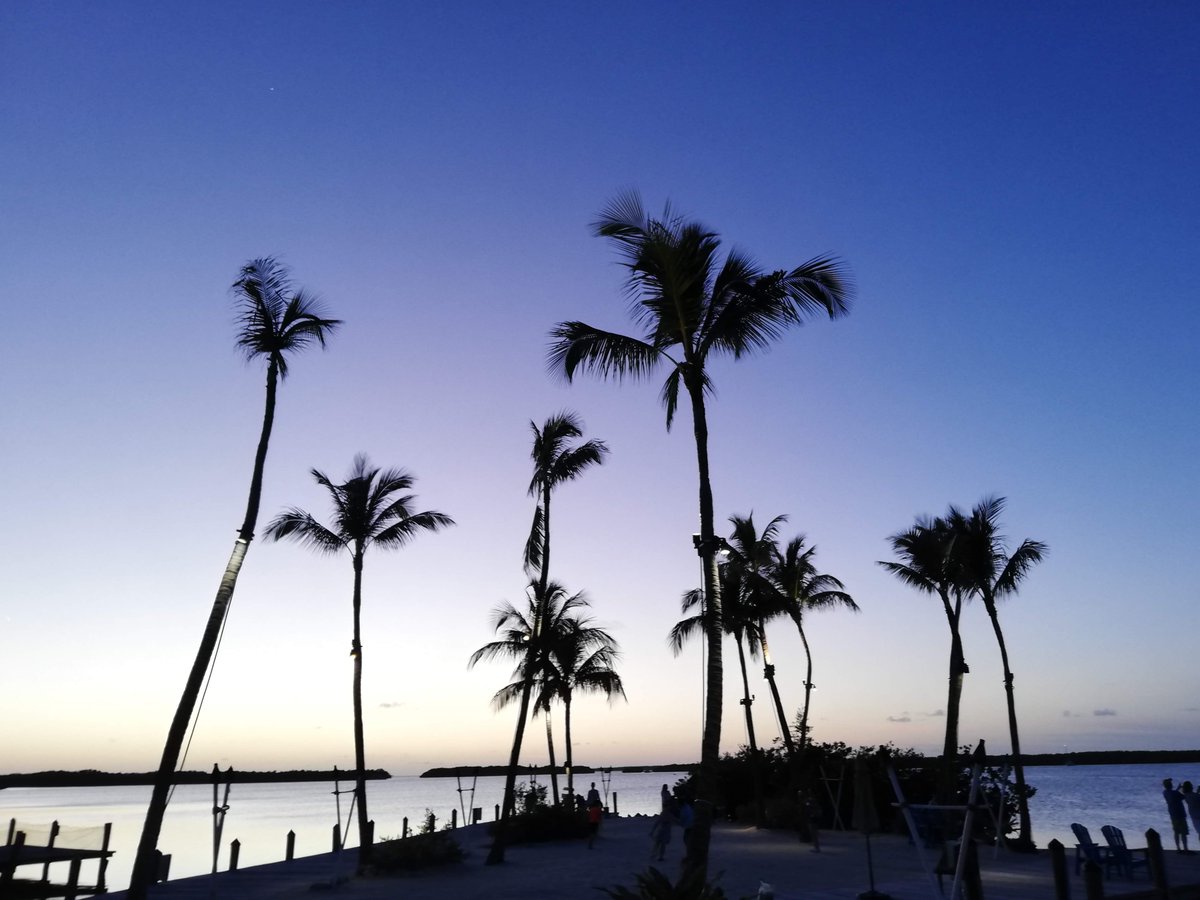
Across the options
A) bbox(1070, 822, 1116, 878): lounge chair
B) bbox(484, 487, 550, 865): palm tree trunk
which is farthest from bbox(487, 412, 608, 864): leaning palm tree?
bbox(1070, 822, 1116, 878): lounge chair

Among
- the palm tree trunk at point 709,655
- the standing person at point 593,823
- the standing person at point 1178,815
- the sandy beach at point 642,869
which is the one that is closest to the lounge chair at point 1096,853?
the sandy beach at point 642,869

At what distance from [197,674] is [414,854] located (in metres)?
7.75

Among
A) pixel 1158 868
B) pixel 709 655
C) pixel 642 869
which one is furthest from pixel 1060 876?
pixel 642 869

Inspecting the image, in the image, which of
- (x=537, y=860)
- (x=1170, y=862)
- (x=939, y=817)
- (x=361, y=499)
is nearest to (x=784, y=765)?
(x=939, y=817)

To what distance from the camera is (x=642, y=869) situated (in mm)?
21234

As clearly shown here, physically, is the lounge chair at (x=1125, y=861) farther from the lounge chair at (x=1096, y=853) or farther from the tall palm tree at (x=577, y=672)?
the tall palm tree at (x=577, y=672)

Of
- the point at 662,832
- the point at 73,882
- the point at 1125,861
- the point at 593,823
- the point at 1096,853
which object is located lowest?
the point at 73,882

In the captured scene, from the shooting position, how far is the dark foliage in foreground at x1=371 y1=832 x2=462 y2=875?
2183 centimetres

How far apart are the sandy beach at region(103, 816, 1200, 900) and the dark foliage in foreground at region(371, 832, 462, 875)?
0.32m

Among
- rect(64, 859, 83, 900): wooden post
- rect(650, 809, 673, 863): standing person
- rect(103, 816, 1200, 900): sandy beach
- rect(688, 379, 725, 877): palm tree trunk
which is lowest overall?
rect(64, 859, 83, 900): wooden post

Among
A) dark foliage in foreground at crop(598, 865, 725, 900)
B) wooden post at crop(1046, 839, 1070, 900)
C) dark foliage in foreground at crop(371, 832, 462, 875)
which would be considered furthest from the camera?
dark foliage in foreground at crop(371, 832, 462, 875)

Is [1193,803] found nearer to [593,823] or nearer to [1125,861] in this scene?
[1125,861]

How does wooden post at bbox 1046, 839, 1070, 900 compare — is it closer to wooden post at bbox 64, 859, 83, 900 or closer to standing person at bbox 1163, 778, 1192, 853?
standing person at bbox 1163, 778, 1192, 853

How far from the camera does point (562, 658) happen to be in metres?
42.1
